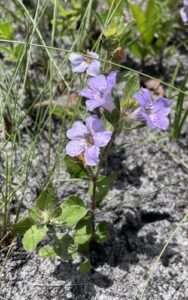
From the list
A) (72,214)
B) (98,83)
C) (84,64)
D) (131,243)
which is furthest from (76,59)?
(131,243)

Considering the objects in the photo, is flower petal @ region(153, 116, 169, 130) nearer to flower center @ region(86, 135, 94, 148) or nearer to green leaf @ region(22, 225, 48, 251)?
flower center @ region(86, 135, 94, 148)

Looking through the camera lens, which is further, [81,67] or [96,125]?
[81,67]

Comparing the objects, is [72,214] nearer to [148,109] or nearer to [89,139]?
[89,139]

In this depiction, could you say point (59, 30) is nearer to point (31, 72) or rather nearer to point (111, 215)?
point (31, 72)

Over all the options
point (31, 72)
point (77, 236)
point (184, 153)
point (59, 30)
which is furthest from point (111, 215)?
point (59, 30)

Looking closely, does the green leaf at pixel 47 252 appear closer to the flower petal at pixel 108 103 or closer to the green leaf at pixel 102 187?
the green leaf at pixel 102 187

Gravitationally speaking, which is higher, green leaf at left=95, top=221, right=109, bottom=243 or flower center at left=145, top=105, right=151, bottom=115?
flower center at left=145, top=105, right=151, bottom=115

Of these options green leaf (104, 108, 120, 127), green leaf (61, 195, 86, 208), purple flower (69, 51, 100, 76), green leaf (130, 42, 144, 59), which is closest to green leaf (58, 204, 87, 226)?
green leaf (61, 195, 86, 208)
